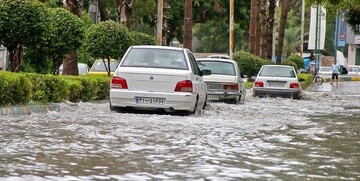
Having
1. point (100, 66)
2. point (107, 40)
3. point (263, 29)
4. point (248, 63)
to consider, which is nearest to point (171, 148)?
point (107, 40)

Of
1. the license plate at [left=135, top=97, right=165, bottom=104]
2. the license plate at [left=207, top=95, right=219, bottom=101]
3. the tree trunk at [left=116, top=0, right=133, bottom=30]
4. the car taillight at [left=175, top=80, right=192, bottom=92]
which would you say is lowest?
the license plate at [left=207, top=95, right=219, bottom=101]

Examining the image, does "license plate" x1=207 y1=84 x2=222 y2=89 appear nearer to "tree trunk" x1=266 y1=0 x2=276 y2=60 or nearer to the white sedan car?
the white sedan car

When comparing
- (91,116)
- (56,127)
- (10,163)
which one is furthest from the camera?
(91,116)

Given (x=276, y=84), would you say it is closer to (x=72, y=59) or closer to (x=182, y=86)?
Answer: (x=72, y=59)

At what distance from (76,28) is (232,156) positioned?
40.8 feet

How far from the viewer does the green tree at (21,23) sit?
17844 millimetres

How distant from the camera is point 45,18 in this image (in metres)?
19.0

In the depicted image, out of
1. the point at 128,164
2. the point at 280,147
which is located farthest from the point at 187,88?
the point at 128,164

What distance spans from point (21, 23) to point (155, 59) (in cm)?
342

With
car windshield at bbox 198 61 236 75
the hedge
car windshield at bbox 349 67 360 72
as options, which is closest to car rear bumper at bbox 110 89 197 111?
the hedge

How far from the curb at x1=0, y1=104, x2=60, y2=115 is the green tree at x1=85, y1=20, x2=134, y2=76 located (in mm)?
7924

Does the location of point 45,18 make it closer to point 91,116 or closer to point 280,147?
point 91,116

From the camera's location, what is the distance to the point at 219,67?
978 inches

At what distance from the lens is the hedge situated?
15.2 meters
